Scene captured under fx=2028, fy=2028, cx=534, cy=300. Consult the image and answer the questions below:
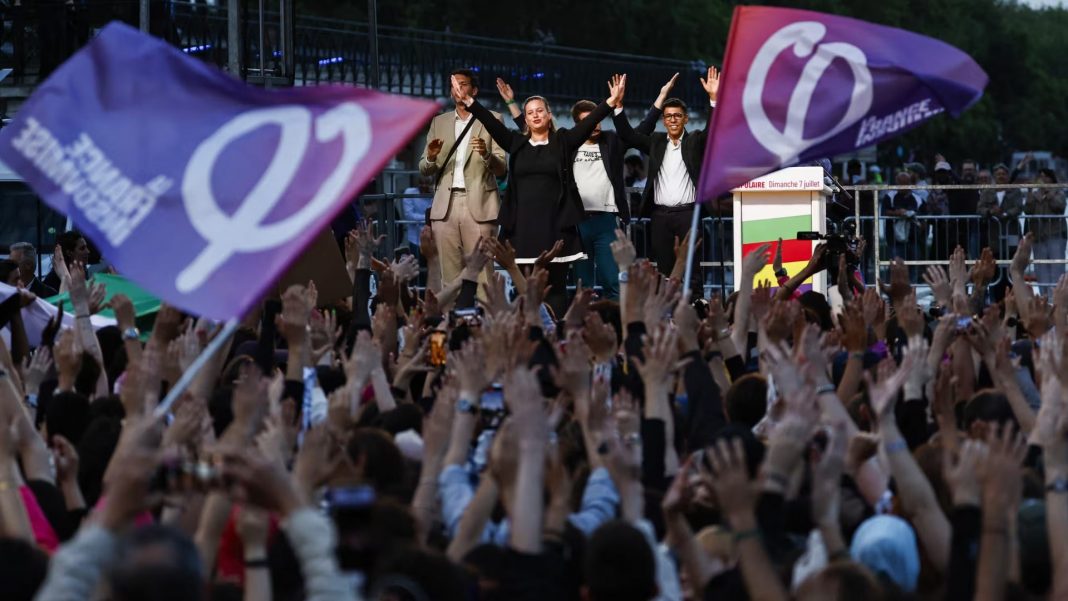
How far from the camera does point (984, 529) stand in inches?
188

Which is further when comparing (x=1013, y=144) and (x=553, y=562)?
(x=1013, y=144)

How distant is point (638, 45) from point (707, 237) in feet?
97.5

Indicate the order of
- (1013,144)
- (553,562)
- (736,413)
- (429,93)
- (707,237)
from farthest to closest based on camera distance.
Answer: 1. (1013,144)
2. (429,93)
3. (707,237)
4. (736,413)
5. (553,562)

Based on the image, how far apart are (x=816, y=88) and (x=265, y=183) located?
3209 millimetres

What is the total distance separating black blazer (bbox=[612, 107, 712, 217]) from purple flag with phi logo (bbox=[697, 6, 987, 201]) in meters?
5.50

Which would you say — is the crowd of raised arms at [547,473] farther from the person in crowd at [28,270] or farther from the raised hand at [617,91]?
the person in crowd at [28,270]

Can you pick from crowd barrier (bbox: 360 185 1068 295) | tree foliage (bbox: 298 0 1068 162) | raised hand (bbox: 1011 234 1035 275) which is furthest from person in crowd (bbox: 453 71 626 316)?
tree foliage (bbox: 298 0 1068 162)

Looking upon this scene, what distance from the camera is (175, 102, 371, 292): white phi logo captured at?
6.05m

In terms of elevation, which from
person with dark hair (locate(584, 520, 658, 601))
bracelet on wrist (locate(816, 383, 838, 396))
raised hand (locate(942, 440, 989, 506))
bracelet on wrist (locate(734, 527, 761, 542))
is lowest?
person with dark hair (locate(584, 520, 658, 601))

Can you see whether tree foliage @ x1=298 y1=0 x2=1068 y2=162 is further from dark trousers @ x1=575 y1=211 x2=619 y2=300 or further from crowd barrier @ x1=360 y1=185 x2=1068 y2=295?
dark trousers @ x1=575 y1=211 x2=619 y2=300

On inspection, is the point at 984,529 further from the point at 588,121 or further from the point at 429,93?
the point at 429,93

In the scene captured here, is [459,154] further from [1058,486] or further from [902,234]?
[1058,486]

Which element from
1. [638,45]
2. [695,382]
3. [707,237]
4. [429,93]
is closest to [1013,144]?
[638,45]

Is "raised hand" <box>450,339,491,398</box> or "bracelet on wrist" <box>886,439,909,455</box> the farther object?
"raised hand" <box>450,339,491,398</box>
